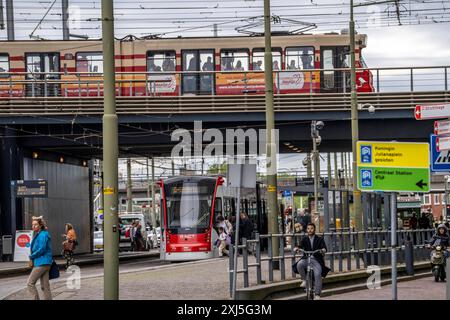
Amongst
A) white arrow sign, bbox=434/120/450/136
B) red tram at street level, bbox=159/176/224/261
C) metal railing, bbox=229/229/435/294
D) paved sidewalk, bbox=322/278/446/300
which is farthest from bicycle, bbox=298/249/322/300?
red tram at street level, bbox=159/176/224/261

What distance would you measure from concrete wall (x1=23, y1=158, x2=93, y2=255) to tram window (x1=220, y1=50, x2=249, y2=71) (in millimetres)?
9878

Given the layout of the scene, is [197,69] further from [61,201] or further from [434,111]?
[434,111]

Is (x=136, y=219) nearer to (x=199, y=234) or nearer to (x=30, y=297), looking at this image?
(x=199, y=234)

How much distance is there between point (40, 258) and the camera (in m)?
20.2

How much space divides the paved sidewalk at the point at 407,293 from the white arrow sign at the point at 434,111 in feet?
17.6

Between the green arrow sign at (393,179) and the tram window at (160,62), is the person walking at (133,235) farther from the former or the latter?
the green arrow sign at (393,179)

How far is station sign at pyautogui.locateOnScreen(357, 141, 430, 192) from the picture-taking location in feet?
51.4

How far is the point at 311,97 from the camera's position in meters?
41.1

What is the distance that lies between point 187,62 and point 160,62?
1098 mm

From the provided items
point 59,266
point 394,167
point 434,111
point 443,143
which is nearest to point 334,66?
point 59,266

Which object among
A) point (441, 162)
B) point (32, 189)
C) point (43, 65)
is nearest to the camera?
point (441, 162)

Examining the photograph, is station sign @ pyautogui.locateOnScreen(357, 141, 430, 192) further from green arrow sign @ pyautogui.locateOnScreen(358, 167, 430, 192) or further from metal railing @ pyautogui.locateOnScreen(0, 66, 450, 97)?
metal railing @ pyautogui.locateOnScreen(0, 66, 450, 97)

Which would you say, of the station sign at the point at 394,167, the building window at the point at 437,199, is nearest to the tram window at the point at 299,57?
the station sign at the point at 394,167
